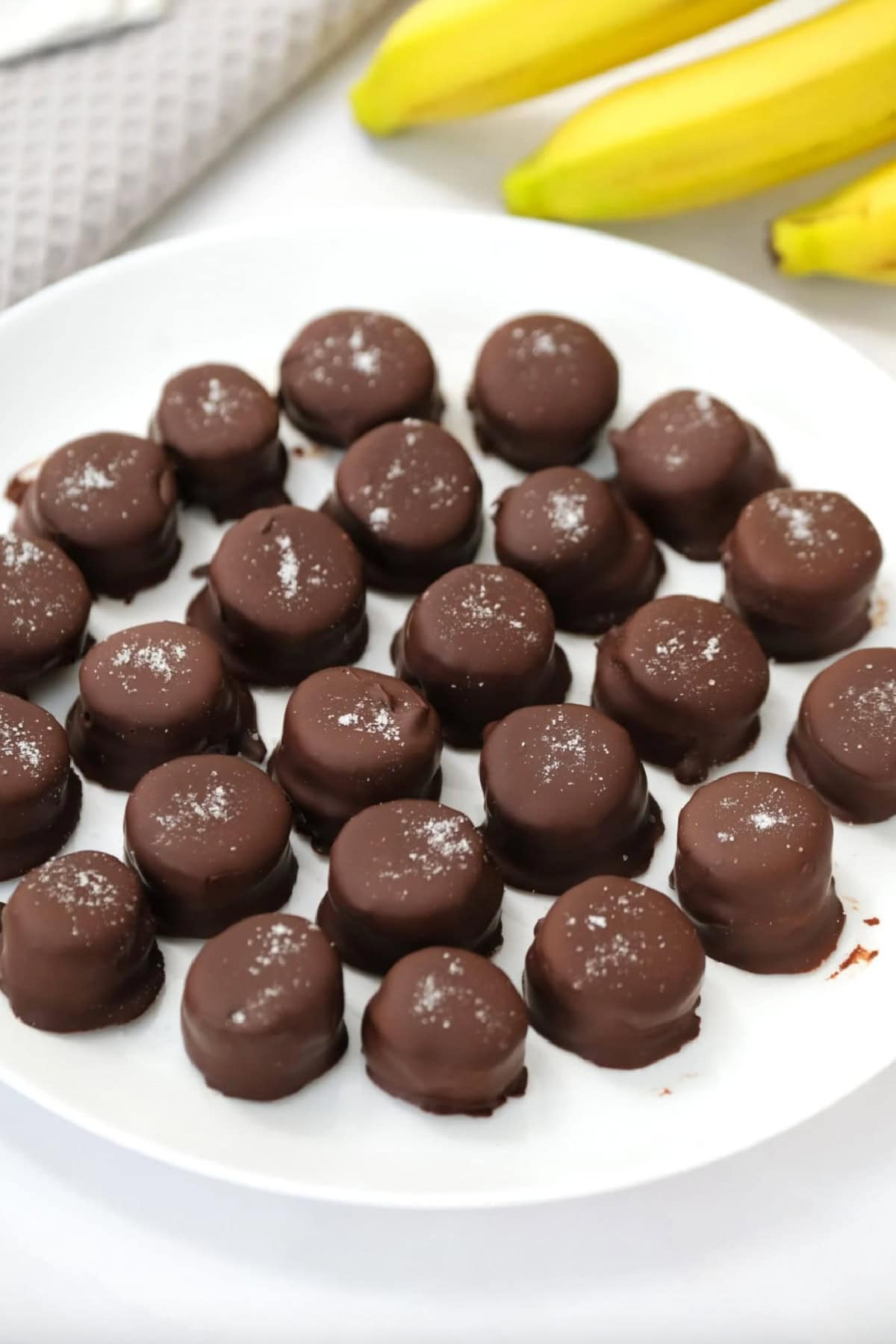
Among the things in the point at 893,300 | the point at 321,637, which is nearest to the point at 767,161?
the point at 893,300

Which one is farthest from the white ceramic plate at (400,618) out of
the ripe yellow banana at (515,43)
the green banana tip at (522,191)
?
the ripe yellow banana at (515,43)

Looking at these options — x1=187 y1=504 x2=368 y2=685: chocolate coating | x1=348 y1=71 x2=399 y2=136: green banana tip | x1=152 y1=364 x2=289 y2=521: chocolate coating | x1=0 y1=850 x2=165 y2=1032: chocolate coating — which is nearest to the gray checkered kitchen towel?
x1=348 y1=71 x2=399 y2=136: green banana tip

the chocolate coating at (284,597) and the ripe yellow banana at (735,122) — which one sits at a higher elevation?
the ripe yellow banana at (735,122)

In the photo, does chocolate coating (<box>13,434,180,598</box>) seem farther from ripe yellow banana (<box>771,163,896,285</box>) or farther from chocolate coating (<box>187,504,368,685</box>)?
ripe yellow banana (<box>771,163,896,285</box>)

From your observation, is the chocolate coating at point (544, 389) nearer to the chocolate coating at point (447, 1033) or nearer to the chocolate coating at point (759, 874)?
the chocolate coating at point (759, 874)

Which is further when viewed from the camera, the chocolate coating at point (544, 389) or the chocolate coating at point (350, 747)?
the chocolate coating at point (544, 389)

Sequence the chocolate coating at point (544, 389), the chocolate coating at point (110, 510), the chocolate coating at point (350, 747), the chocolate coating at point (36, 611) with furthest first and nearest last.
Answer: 1. the chocolate coating at point (544, 389)
2. the chocolate coating at point (110, 510)
3. the chocolate coating at point (36, 611)
4. the chocolate coating at point (350, 747)
